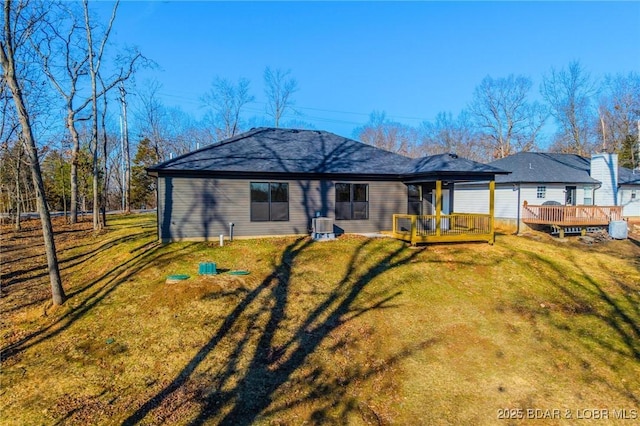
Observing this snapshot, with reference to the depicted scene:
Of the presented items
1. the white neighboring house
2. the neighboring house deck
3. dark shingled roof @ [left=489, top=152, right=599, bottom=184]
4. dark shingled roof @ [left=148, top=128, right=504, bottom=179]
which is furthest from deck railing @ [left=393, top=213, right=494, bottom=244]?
dark shingled roof @ [left=489, top=152, right=599, bottom=184]

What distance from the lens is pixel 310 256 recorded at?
11828 mm

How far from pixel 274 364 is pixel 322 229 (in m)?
7.37

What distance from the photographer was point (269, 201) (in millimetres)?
14008

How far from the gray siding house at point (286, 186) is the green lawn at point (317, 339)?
1.38 m

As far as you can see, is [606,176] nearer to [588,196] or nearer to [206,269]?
[588,196]

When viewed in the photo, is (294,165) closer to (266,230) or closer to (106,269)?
(266,230)

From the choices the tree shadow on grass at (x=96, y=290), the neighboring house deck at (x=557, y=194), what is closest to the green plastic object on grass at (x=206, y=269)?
the tree shadow on grass at (x=96, y=290)

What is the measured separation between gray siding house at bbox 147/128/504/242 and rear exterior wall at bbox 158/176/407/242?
0.11 ft

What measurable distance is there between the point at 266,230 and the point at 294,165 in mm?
2864

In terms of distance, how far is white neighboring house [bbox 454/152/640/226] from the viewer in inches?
751

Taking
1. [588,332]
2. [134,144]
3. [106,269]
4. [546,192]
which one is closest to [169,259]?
[106,269]

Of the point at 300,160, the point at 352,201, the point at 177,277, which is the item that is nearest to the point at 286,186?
the point at 300,160

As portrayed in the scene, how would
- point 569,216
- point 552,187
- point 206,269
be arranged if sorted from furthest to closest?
point 552,187 → point 569,216 → point 206,269

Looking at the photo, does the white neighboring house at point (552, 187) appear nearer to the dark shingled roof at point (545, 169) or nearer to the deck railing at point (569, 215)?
the dark shingled roof at point (545, 169)
